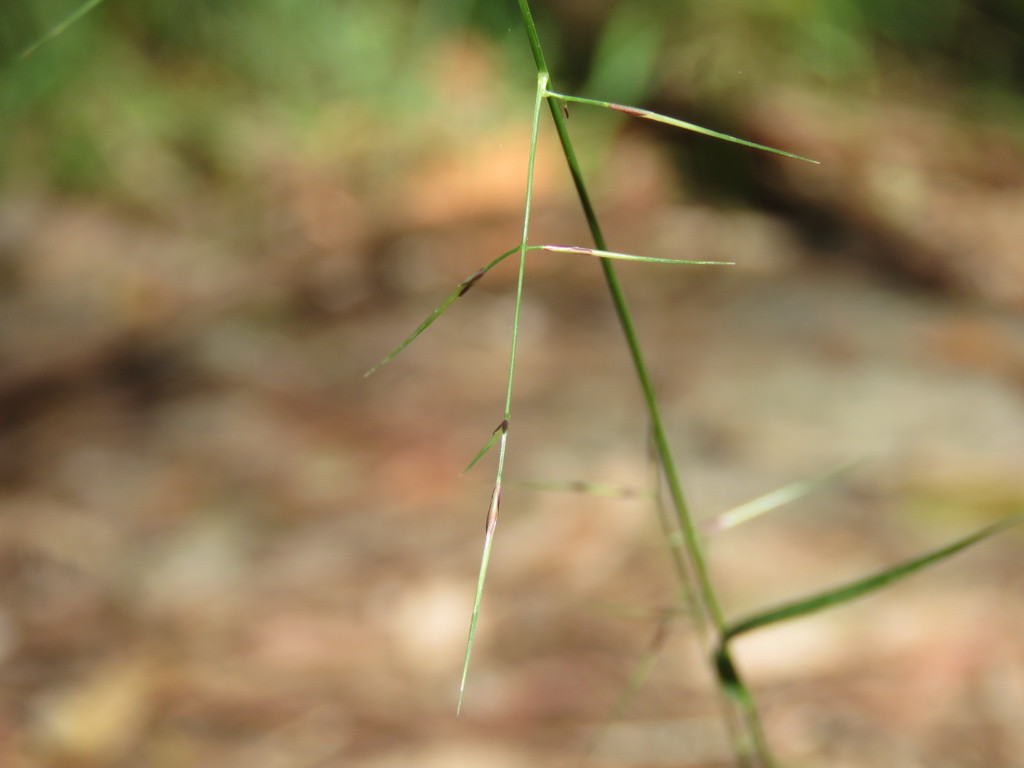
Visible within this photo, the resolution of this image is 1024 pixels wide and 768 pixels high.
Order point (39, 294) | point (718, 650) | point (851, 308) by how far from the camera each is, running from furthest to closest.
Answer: point (39, 294), point (851, 308), point (718, 650)

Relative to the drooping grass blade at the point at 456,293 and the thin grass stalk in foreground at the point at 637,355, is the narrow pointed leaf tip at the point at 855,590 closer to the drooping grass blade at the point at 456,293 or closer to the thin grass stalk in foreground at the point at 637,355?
the thin grass stalk in foreground at the point at 637,355

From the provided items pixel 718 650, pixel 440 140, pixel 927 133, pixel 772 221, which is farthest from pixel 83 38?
pixel 718 650

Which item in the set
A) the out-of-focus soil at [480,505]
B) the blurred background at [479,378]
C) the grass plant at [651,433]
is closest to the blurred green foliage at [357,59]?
the blurred background at [479,378]

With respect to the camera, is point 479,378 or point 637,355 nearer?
point 637,355

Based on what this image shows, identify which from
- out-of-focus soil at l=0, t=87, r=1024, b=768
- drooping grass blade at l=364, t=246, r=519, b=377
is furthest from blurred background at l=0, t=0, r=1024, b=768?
drooping grass blade at l=364, t=246, r=519, b=377

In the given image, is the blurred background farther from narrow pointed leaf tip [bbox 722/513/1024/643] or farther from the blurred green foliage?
narrow pointed leaf tip [bbox 722/513/1024/643]

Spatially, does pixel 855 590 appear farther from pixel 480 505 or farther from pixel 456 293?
pixel 480 505

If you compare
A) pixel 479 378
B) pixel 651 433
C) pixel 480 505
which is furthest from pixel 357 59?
pixel 651 433

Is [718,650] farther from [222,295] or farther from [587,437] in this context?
[222,295]
